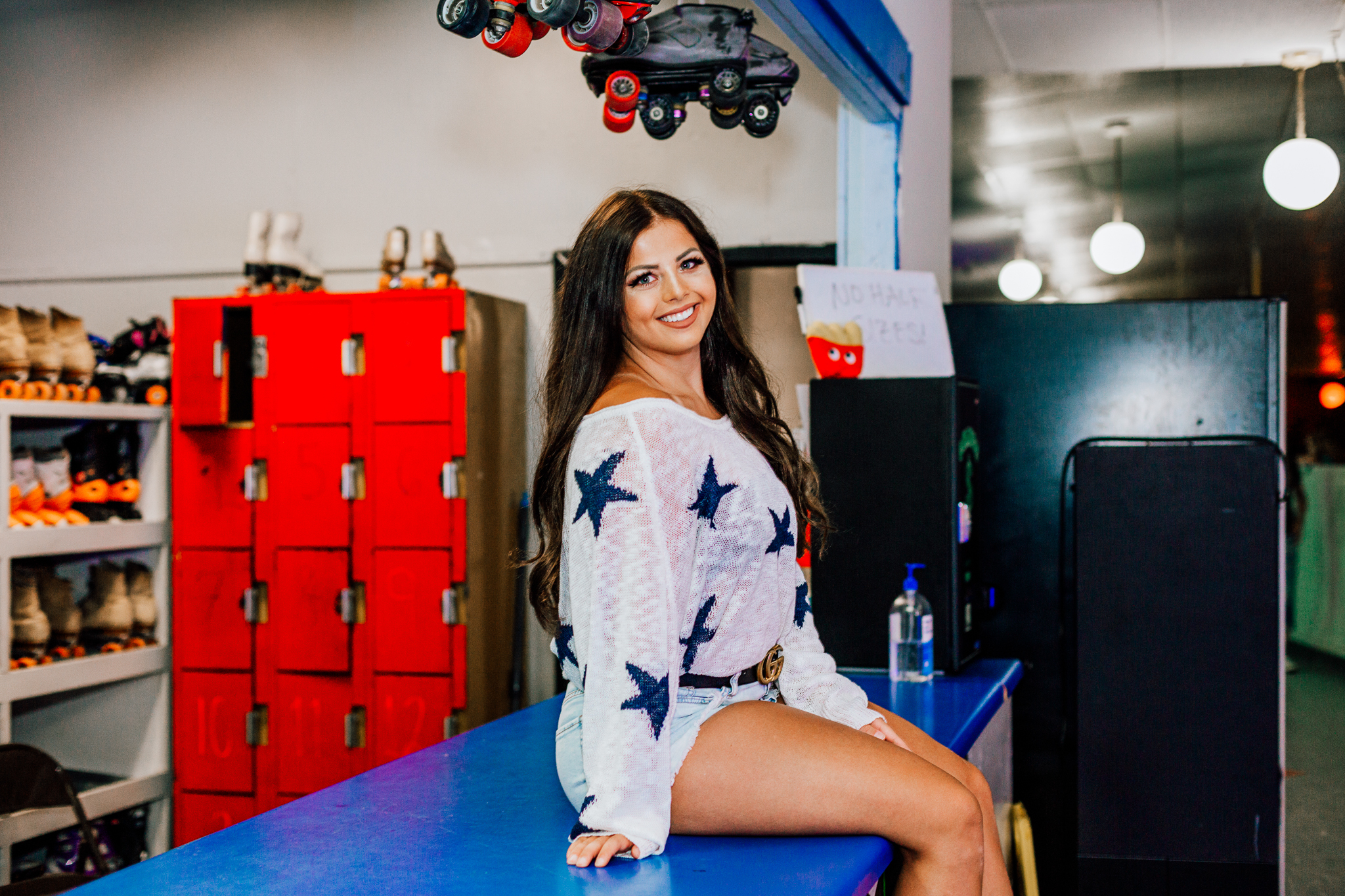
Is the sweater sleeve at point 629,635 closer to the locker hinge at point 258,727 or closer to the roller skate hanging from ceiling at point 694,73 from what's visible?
the roller skate hanging from ceiling at point 694,73

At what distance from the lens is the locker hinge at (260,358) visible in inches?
164

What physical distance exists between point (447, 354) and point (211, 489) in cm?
110

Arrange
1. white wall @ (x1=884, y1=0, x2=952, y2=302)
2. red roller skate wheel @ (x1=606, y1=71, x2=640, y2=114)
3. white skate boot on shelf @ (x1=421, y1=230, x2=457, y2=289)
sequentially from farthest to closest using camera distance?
1. white skate boot on shelf @ (x1=421, y1=230, x2=457, y2=289)
2. white wall @ (x1=884, y1=0, x2=952, y2=302)
3. red roller skate wheel @ (x1=606, y1=71, x2=640, y2=114)

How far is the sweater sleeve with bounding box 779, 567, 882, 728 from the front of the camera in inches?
65.1

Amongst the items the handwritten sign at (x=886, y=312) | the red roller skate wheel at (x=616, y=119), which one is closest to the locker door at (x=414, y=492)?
the red roller skate wheel at (x=616, y=119)

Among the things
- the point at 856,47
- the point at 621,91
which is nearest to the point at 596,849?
the point at 856,47

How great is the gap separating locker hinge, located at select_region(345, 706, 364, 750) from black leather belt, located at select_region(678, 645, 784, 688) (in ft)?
9.37

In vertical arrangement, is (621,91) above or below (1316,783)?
above

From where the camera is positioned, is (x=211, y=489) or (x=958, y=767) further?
(x=211, y=489)

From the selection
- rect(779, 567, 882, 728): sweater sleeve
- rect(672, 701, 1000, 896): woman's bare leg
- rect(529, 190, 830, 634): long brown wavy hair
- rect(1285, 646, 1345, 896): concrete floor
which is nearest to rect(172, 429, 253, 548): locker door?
rect(529, 190, 830, 634): long brown wavy hair

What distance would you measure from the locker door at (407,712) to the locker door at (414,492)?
0.50m

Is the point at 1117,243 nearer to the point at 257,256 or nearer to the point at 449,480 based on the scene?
the point at 449,480

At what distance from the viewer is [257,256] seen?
4.46 metres

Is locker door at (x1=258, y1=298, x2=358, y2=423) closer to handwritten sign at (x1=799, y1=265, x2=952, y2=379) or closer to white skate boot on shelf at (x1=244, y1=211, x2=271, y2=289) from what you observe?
white skate boot on shelf at (x1=244, y1=211, x2=271, y2=289)
